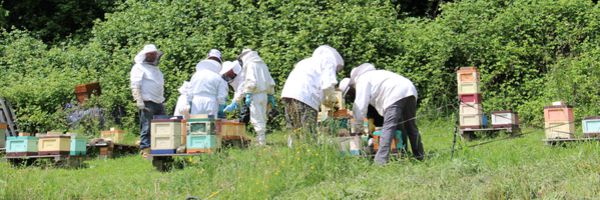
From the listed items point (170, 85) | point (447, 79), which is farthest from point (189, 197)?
point (447, 79)

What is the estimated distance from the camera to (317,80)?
412 inches

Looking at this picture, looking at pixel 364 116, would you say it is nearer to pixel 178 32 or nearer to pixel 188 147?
pixel 188 147

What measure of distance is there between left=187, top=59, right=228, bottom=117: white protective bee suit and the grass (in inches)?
68.5

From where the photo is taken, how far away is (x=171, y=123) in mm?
10797

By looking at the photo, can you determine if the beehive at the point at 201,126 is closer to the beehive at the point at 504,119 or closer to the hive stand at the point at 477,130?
the hive stand at the point at 477,130

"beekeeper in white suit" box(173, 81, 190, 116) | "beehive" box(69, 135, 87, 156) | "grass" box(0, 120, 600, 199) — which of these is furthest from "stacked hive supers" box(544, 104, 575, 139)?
"beehive" box(69, 135, 87, 156)

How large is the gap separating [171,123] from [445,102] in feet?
23.1

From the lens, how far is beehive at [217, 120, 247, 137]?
1119 centimetres

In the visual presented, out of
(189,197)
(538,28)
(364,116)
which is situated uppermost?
(538,28)

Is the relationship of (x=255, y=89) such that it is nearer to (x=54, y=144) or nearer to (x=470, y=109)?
(x=54, y=144)

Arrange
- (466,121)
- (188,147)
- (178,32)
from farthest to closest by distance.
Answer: (178,32), (466,121), (188,147)

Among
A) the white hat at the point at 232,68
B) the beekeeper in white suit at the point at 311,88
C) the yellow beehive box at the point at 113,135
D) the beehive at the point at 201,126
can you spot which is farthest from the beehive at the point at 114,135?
the beekeeper in white suit at the point at 311,88

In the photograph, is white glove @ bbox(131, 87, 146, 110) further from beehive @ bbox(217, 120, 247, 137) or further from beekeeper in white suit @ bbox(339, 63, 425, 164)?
beekeeper in white suit @ bbox(339, 63, 425, 164)

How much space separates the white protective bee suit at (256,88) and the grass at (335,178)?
4.46 feet
